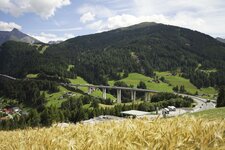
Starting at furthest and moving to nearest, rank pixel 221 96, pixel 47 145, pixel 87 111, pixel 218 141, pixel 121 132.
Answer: pixel 87 111 → pixel 221 96 → pixel 121 132 → pixel 47 145 → pixel 218 141

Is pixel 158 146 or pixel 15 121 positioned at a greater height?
pixel 158 146

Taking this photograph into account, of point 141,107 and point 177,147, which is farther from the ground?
point 177,147

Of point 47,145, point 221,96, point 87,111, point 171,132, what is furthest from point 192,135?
point 87,111

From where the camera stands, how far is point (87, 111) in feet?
552

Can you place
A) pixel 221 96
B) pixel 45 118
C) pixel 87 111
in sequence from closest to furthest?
pixel 221 96 → pixel 45 118 → pixel 87 111

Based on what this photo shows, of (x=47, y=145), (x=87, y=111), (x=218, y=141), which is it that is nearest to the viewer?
(x=218, y=141)

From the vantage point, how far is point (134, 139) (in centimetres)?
688

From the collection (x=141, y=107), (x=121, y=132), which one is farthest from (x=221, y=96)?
(x=121, y=132)

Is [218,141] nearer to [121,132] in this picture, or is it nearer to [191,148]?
[191,148]

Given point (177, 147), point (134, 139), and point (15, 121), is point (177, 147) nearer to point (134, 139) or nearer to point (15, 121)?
point (134, 139)

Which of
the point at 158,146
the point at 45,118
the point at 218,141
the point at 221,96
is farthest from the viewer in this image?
the point at 45,118

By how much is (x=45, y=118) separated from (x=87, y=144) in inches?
5890

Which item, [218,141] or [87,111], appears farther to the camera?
[87,111]

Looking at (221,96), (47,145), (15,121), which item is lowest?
(15,121)
